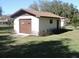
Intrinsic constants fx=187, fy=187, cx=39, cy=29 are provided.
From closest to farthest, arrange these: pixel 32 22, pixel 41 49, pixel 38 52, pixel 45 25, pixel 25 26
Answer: pixel 38 52
pixel 41 49
pixel 32 22
pixel 25 26
pixel 45 25

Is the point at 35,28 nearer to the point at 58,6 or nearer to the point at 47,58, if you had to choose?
the point at 47,58

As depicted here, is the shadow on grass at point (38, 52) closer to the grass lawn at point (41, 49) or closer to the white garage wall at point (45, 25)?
the grass lawn at point (41, 49)

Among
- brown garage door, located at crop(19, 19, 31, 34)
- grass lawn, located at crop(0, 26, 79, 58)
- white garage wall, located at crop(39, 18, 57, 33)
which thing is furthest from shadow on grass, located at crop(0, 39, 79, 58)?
brown garage door, located at crop(19, 19, 31, 34)

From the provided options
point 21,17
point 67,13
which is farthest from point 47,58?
point 67,13

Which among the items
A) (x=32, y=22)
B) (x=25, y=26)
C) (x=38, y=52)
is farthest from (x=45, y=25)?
(x=38, y=52)

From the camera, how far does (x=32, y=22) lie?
23047 mm

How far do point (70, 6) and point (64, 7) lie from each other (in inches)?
191

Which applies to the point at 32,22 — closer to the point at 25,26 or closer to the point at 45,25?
the point at 25,26

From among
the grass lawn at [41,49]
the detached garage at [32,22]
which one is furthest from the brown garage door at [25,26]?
the grass lawn at [41,49]

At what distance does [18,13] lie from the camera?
24.6 metres

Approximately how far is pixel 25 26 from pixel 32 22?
60.4 inches

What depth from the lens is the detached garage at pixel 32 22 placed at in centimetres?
2267

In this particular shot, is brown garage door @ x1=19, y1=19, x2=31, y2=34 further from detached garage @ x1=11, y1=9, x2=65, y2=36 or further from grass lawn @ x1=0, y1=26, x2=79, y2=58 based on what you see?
grass lawn @ x1=0, y1=26, x2=79, y2=58

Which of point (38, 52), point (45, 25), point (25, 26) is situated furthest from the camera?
point (45, 25)
